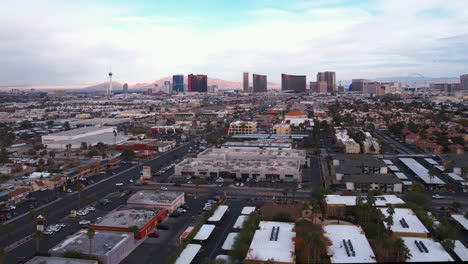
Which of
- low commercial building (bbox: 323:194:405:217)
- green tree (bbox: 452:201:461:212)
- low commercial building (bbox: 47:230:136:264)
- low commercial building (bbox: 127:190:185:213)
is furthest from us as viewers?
low commercial building (bbox: 127:190:185:213)

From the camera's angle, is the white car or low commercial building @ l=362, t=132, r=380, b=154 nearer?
the white car

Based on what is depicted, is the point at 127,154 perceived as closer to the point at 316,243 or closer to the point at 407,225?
the point at 316,243

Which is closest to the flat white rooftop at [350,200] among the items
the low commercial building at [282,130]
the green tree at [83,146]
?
the green tree at [83,146]

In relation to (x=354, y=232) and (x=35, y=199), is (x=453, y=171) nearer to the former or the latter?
(x=354, y=232)

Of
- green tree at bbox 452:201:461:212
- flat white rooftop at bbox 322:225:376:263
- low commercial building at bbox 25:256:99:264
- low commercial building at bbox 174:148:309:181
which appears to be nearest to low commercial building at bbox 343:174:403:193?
low commercial building at bbox 174:148:309:181

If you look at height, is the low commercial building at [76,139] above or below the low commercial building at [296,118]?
below

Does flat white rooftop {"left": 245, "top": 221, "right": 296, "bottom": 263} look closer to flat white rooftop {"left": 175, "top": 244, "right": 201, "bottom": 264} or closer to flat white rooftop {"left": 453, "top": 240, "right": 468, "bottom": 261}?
flat white rooftop {"left": 175, "top": 244, "right": 201, "bottom": 264}

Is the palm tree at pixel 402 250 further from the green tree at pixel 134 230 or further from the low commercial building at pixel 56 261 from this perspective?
the low commercial building at pixel 56 261
